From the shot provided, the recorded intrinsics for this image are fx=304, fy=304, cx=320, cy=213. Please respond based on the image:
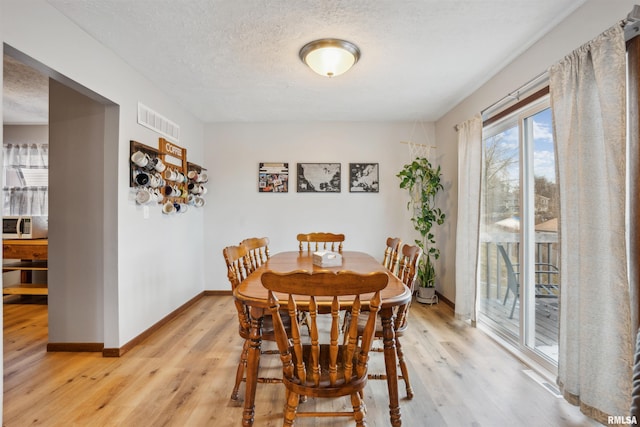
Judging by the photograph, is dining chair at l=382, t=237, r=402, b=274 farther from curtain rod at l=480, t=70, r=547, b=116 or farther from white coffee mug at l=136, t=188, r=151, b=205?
white coffee mug at l=136, t=188, r=151, b=205

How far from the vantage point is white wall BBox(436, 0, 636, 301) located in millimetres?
1806

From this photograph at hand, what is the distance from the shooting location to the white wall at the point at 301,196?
4410 mm

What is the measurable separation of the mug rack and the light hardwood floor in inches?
57.1

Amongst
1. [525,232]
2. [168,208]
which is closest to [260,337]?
[168,208]

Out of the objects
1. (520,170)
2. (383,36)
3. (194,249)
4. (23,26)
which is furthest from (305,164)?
(23,26)

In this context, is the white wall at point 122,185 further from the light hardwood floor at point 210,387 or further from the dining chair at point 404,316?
the dining chair at point 404,316

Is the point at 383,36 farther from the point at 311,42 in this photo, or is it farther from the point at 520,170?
the point at 520,170

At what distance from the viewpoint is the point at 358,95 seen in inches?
135

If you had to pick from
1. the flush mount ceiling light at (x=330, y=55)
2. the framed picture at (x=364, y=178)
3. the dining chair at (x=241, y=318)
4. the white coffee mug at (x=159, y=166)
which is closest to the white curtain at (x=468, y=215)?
the framed picture at (x=364, y=178)

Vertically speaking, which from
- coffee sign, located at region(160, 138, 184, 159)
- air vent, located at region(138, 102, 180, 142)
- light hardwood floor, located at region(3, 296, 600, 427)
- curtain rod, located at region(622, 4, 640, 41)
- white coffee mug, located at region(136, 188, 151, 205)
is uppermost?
curtain rod, located at region(622, 4, 640, 41)

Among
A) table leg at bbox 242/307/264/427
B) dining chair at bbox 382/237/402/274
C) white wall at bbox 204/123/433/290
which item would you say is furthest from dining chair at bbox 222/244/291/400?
white wall at bbox 204/123/433/290

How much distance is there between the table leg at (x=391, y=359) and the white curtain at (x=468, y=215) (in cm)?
196

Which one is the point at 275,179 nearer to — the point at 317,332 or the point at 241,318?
the point at 241,318

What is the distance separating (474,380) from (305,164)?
10.5 ft
